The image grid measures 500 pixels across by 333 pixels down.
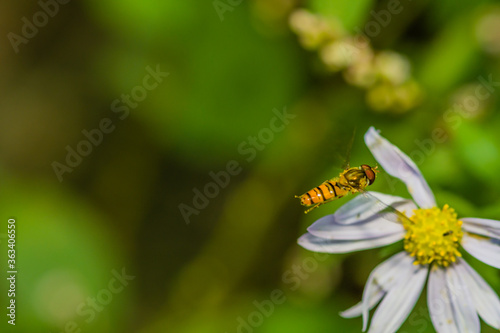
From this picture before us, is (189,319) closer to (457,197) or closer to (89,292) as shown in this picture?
(89,292)

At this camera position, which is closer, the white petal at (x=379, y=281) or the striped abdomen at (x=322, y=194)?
the striped abdomen at (x=322, y=194)

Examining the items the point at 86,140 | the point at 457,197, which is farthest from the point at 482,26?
the point at 86,140

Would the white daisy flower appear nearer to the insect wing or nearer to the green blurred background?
the insect wing

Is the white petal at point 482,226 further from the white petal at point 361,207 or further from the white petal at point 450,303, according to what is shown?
the white petal at point 361,207

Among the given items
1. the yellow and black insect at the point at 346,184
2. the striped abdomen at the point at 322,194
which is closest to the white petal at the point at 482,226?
the yellow and black insect at the point at 346,184

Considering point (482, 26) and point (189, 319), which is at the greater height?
point (482, 26)

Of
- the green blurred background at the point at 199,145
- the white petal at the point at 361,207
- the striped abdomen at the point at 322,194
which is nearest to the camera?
the striped abdomen at the point at 322,194

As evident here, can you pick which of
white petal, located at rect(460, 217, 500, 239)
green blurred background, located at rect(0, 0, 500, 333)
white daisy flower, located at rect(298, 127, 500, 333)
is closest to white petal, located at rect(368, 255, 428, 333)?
white daisy flower, located at rect(298, 127, 500, 333)
